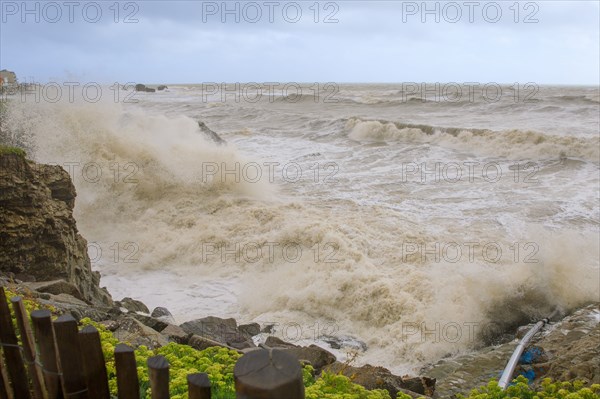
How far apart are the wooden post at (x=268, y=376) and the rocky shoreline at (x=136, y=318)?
309 centimetres

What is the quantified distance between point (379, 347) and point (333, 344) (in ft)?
1.96

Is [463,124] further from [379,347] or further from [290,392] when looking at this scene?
[290,392]

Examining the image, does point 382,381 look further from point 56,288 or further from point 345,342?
point 56,288

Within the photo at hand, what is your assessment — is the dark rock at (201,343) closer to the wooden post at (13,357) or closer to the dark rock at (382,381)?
the dark rock at (382,381)

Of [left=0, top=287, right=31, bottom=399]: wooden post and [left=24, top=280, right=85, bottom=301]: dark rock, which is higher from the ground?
[left=0, top=287, right=31, bottom=399]: wooden post

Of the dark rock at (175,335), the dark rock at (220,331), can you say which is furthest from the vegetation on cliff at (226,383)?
the dark rock at (220,331)

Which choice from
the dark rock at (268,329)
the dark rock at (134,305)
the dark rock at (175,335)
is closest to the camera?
the dark rock at (175,335)

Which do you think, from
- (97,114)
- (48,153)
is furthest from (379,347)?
(97,114)

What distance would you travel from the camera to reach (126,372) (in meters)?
2.29

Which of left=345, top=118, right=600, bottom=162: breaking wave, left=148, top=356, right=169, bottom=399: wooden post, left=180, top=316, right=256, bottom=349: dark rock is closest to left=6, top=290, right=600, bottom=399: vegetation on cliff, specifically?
left=148, top=356, right=169, bottom=399: wooden post

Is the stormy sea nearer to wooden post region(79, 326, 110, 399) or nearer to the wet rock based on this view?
the wet rock

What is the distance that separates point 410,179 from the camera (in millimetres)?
16047

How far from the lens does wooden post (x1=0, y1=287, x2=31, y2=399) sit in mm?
2695

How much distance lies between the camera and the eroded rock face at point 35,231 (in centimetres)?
707
